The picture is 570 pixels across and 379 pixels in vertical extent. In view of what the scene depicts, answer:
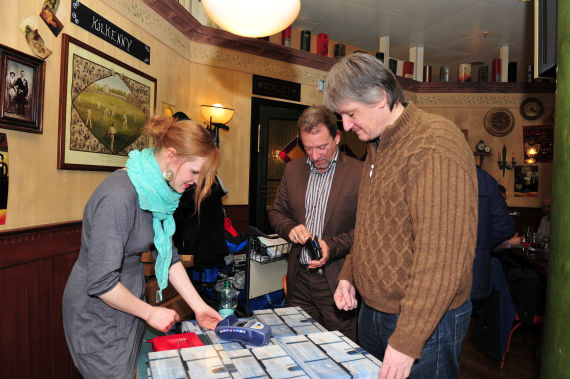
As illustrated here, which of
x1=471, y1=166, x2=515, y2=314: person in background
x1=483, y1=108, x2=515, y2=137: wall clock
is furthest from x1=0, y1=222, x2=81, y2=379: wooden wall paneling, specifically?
x1=483, y1=108, x2=515, y2=137: wall clock

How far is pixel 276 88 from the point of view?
18.2 feet

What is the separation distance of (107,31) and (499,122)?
22.2 ft

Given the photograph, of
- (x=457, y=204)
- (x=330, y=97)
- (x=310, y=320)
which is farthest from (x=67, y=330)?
(x=457, y=204)

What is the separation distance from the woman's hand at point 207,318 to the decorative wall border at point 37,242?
1.35m

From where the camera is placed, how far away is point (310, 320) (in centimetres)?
142

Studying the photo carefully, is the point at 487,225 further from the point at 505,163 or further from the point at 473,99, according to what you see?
the point at 473,99

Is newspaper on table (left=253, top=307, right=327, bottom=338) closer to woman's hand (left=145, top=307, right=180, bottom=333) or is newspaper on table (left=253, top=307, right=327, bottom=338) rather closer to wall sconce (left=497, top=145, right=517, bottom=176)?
woman's hand (left=145, top=307, right=180, bottom=333)

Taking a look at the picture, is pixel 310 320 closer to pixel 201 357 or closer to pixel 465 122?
pixel 201 357

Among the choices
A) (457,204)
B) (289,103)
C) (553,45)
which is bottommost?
(457,204)

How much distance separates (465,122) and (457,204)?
707 cm

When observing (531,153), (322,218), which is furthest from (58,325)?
(531,153)

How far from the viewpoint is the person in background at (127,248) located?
127cm

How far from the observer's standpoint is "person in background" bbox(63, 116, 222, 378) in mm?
1272

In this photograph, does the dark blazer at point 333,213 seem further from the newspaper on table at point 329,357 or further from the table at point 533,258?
the table at point 533,258
